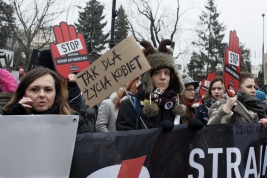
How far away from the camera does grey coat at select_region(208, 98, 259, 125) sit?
3.27 m

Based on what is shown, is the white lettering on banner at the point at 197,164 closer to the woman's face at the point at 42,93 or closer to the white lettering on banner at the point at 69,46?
the woman's face at the point at 42,93

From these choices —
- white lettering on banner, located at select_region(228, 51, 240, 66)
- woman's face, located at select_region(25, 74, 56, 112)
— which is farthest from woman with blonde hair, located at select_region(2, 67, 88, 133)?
white lettering on banner, located at select_region(228, 51, 240, 66)

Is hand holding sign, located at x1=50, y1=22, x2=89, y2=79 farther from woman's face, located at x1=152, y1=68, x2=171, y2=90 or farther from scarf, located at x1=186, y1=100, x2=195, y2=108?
scarf, located at x1=186, y1=100, x2=195, y2=108

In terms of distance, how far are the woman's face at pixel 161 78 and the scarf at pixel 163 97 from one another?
0.20 ft

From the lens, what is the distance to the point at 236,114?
11.7 ft

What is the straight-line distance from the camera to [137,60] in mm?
2906

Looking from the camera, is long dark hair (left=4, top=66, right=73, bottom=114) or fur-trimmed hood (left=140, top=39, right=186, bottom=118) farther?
fur-trimmed hood (left=140, top=39, right=186, bottom=118)

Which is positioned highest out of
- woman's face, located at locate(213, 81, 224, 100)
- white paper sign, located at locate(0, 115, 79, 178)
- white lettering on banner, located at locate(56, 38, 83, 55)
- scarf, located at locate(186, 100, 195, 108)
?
white lettering on banner, located at locate(56, 38, 83, 55)

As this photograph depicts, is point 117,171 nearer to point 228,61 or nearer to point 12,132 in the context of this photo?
point 12,132

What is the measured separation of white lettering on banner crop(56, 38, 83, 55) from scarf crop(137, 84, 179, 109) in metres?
0.94

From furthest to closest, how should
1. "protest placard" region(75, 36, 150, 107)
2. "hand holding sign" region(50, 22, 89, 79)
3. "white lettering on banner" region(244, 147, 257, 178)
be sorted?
"hand holding sign" region(50, 22, 89, 79) → "white lettering on banner" region(244, 147, 257, 178) → "protest placard" region(75, 36, 150, 107)

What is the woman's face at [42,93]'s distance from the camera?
2.59 m

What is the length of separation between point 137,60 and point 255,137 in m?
1.43

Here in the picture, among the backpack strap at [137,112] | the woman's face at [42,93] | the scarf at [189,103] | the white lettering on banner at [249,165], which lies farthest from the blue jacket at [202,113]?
the woman's face at [42,93]
